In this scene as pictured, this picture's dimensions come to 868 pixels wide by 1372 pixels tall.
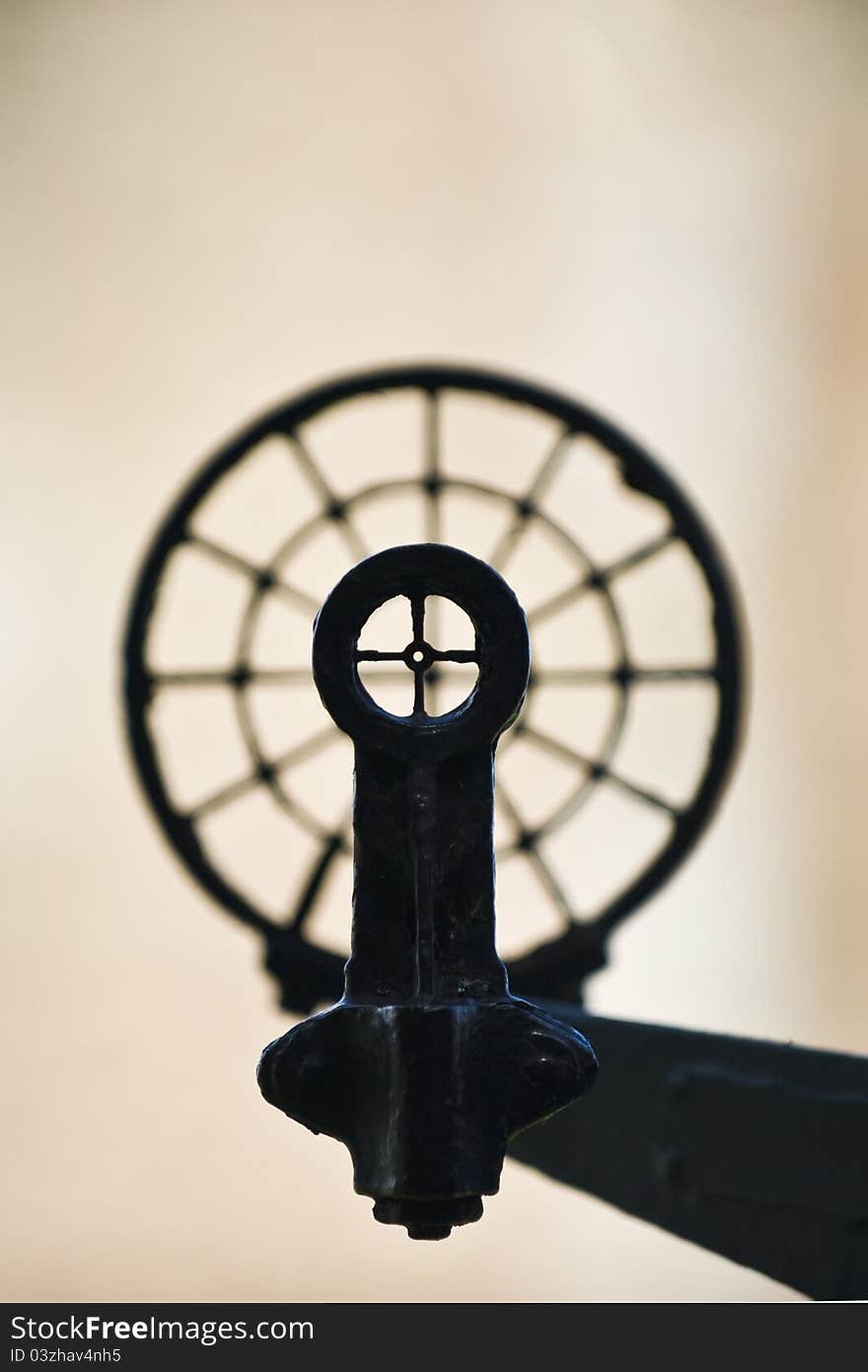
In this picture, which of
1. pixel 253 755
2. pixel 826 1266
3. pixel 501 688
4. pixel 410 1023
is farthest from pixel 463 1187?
pixel 253 755

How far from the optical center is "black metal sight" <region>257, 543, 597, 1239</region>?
54 cm

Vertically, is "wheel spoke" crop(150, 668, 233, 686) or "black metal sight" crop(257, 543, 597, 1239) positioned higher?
"wheel spoke" crop(150, 668, 233, 686)

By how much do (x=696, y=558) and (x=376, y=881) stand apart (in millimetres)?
819

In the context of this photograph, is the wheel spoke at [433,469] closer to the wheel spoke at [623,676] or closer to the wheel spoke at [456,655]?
the wheel spoke at [623,676]

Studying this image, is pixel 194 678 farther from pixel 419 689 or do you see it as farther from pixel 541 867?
pixel 419 689

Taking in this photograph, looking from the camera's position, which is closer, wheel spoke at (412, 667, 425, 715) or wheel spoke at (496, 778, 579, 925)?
wheel spoke at (412, 667, 425, 715)

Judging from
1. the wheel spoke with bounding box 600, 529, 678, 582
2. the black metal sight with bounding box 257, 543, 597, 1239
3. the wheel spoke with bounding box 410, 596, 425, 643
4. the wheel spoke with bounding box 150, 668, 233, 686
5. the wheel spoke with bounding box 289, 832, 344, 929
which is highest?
the wheel spoke with bounding box 600, 529, 678, 582

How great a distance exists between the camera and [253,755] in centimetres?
135

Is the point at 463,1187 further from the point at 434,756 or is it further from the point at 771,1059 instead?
the point at 771,1059

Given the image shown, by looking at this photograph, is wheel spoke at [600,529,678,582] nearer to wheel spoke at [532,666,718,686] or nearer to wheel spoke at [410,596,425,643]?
wheel spoke at [532,666,718,686]

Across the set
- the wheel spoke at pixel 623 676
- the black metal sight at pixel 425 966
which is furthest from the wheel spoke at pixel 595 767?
the black metal sight at pixel 425 966

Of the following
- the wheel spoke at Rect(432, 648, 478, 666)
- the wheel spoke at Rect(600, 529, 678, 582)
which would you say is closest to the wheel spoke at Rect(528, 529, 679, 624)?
the wheel spoke at Rect(600, 529, 678, 582)

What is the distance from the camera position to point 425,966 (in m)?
0.56

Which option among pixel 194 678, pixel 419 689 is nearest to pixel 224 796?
pixel 194 678
